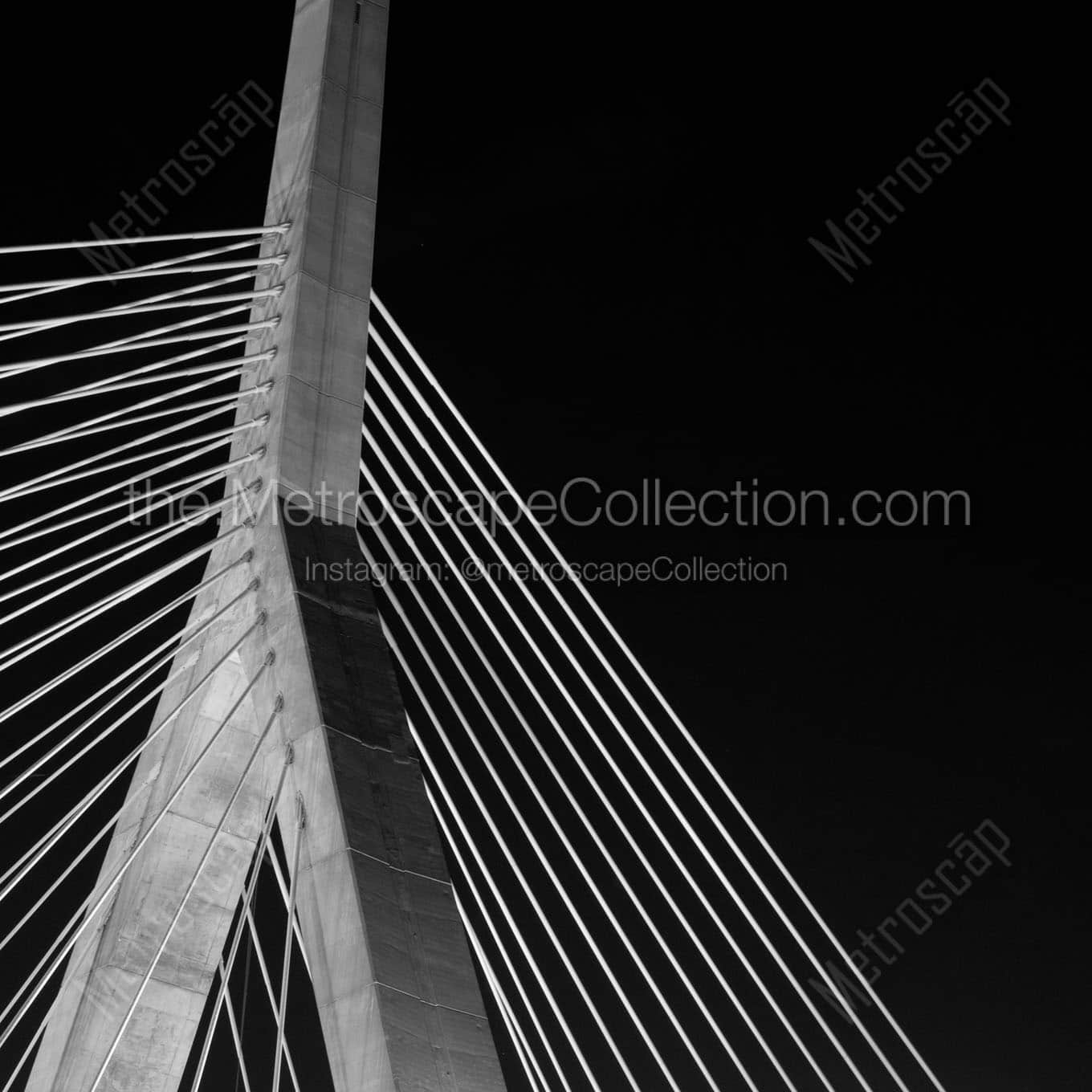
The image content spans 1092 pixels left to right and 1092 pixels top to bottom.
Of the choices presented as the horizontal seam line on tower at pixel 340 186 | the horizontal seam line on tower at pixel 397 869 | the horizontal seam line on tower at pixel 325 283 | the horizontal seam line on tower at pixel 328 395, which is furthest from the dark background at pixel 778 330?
the horizontal seam line on tower at pixel 397 869

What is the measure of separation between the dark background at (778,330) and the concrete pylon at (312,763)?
35.6 ft

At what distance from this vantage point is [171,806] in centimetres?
816

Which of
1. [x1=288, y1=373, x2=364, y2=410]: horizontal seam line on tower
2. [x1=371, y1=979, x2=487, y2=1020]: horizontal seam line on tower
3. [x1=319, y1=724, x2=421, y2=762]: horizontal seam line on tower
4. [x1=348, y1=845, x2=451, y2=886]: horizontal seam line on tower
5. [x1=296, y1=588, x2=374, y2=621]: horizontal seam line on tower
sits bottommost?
[x1=371, y1=979, x2=487, y2=1020]: horizontal seam line on tower

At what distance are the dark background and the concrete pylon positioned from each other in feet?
35.6

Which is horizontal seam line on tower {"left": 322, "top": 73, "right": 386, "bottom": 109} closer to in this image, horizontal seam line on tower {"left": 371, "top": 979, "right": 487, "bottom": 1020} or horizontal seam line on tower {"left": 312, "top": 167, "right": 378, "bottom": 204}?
horizontal seam line on tower {"left": 312, "top": 167, "right": 378, "bottom": 204}

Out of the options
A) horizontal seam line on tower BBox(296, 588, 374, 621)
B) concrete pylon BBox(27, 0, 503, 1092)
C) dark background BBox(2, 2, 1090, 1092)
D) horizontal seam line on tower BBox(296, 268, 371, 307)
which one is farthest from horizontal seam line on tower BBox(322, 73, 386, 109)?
A: dark background BBox(2, 2, 1090, 1092)

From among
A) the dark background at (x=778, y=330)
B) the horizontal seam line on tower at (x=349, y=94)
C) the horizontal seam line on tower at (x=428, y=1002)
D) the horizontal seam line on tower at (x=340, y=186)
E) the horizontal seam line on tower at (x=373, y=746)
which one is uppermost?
Result: the dark background at (x=778, y=330)

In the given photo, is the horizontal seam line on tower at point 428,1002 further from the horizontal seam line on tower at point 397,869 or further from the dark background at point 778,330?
the dark background at point 778,330

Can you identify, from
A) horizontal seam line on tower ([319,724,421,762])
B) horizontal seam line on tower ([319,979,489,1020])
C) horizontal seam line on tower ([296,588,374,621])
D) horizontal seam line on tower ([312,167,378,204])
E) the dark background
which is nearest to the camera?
horizontal seam line on tower ([319,979,489,1020])

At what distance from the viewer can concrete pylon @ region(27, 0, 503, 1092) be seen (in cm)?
666

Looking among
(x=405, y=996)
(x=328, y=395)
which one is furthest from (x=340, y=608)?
(x=405, y=996)

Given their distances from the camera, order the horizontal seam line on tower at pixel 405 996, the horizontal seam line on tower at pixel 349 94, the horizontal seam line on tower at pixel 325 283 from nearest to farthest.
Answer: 1. the horizontal seam line on tower at pixel 405 996
2. the horizontal seam line on tower at pixel 325 283
3. the horizontal seam line on tower at pixel 349 94

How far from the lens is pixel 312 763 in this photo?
7.25m

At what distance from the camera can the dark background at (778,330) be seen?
62.5 feet
